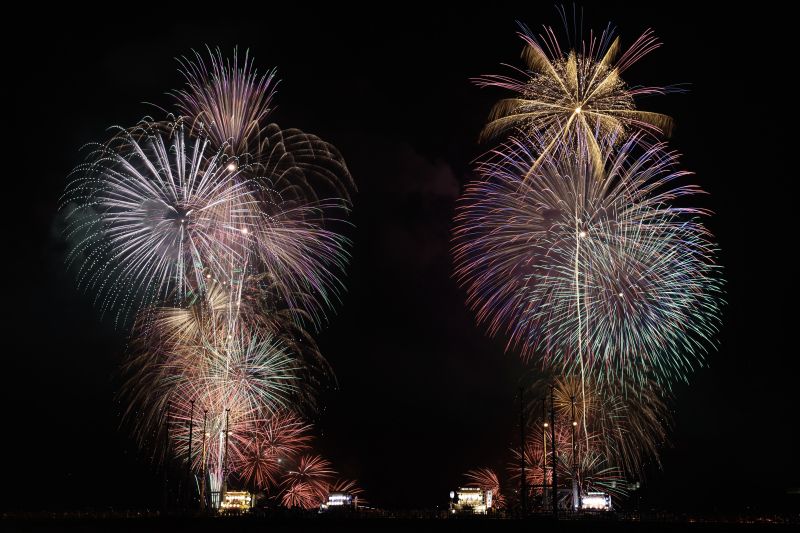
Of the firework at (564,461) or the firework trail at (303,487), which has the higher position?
the firework at (564,461)

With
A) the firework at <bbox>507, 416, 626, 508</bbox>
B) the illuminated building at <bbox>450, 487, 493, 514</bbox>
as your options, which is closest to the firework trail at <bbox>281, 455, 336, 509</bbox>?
the illuminated building at <bbox>450, 487, 493, 514</bbox>

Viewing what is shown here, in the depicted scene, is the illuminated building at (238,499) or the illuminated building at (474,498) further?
the illuminated building at (474,498)

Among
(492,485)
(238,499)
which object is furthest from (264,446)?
(492,485)

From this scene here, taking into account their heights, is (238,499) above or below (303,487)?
below

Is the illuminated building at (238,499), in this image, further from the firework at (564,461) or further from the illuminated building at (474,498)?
the firework at (564,461)

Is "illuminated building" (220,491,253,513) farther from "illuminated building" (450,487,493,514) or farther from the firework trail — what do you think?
"illuminated building" (450,487,493,514)

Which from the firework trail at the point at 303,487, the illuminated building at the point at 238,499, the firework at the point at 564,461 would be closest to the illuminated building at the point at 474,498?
the firework at the point at 564,461

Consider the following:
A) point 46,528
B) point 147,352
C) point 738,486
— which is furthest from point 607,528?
point 738,486

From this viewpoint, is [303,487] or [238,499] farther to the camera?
[303,487]

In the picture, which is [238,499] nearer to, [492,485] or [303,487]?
[303,487]

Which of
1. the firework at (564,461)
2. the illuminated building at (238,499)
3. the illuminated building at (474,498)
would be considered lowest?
the illuminated building at (238,499)

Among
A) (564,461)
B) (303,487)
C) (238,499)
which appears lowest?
(238,499)
